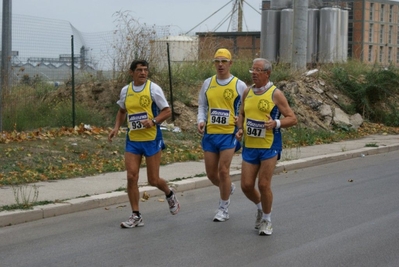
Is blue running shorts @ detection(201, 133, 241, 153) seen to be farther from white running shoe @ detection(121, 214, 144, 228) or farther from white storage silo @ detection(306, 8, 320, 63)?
white storage silo @ detection(306, 8, 320, 63)

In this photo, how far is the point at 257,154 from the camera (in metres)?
8.97

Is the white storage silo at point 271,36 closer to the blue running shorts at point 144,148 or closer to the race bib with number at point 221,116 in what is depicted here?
the race bib with number at point 221,116

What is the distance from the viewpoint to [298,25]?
Result: 78.6ft

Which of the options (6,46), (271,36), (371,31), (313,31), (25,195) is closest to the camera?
(25,195)

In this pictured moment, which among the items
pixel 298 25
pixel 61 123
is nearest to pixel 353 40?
pixel 298 25

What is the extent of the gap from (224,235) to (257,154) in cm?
98

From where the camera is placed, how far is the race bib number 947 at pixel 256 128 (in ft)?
29.2

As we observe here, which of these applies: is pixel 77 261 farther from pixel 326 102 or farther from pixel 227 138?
pixel 326 102

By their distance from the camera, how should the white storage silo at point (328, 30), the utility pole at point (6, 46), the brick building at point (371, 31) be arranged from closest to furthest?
the utility pole at point (6, 46) < the white storage silo at point (328, 30) < the brick building at point (371, 31)

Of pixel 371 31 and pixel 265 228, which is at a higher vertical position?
pixel 371 31

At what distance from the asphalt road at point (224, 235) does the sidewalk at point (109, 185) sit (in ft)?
0.56

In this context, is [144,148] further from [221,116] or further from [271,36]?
[271,36]

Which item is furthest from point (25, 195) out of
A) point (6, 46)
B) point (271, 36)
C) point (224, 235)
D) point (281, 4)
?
point (281, 4)

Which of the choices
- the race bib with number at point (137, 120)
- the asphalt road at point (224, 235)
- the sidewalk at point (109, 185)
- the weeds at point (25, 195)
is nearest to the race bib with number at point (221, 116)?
the race bib with number at point (137, 120)
